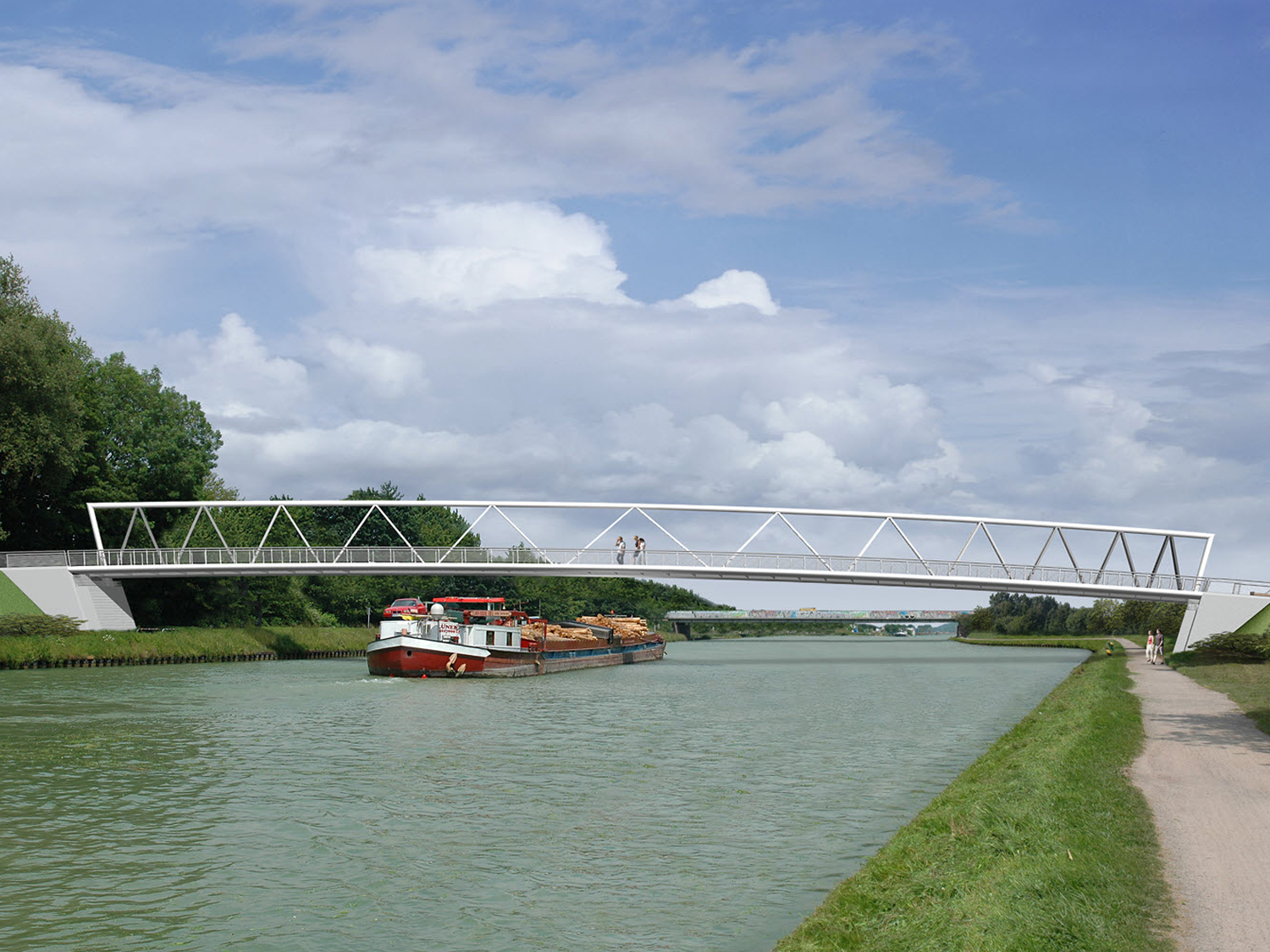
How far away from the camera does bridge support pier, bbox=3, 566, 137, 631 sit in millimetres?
60656

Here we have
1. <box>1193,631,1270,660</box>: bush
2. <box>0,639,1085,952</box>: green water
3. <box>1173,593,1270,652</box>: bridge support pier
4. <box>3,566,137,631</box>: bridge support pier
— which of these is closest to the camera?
<box>0,639,1085,952</box>: green water

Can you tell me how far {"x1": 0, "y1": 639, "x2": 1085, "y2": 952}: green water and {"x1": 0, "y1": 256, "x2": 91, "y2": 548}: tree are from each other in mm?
27369

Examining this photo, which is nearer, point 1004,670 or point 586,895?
point 586,895

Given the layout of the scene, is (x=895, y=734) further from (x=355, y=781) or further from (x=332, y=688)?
(x=332, y=688)

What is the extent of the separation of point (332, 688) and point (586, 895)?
3302cm

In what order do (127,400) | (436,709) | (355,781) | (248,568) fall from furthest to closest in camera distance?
(127,400)
(248,568)
(436,709)
(355,781)

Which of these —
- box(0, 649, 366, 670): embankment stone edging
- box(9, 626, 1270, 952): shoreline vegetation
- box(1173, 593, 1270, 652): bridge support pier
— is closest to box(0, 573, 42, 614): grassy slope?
box(0, 649, 366, 670): embankment stone edging

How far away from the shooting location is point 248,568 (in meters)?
62.7

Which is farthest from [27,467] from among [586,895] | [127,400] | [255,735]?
[586,895]

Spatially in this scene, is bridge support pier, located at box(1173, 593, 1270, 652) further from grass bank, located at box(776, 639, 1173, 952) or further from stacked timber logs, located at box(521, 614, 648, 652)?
grass bank, located at box(776, 639, 1173, 952)

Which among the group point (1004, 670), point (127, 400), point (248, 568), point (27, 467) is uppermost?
point (127, 400)

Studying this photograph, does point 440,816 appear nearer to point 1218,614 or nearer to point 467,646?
Answer: point 467,646

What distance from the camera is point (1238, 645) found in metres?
50.3

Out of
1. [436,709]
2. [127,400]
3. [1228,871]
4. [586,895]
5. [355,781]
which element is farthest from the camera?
[127,400]
